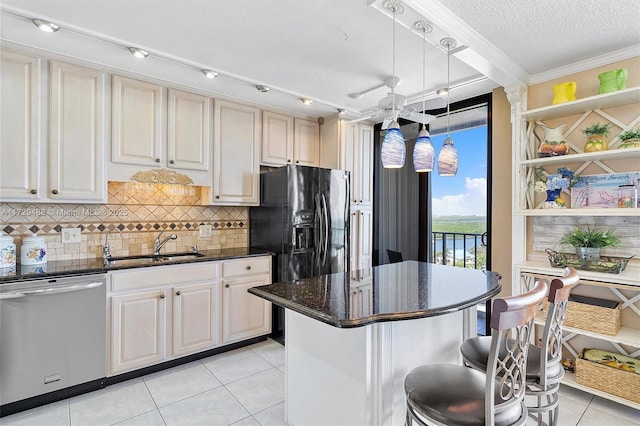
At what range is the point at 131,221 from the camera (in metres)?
3.01

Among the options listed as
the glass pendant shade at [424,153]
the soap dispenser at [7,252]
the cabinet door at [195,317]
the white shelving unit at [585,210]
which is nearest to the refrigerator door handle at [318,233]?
the cabinet door at [195,317]

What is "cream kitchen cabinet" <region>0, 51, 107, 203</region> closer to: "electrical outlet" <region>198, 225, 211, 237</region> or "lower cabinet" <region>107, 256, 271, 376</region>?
"lower cabinet" <region>107, 256, 271, 376</region>

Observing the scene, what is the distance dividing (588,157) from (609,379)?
1501mm

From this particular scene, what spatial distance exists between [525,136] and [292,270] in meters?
2.38

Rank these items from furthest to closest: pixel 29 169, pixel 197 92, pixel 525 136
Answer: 1. pixel 197 92
2. pixel 525 136
3. pixel 29 169

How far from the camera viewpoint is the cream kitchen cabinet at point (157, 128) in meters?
2.71

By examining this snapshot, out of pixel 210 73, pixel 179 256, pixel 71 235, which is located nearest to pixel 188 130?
pixel 210 73

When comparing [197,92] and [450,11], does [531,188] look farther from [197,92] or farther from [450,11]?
[197,92]

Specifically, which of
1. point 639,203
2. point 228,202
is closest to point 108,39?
point 228,202

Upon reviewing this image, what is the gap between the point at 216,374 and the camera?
2654 mm

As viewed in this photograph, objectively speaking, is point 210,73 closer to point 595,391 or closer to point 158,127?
point 158,127

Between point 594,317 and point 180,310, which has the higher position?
point 594,317

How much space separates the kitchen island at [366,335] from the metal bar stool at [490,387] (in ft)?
0.60

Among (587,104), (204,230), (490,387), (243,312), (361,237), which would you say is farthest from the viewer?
(361,237)
